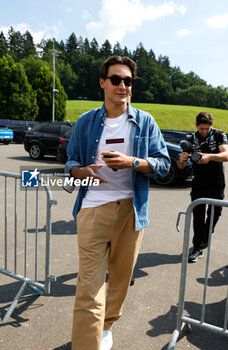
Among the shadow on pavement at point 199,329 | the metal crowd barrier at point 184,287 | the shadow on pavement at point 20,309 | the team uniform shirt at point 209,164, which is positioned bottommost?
the shadow on pavement at point 199,329

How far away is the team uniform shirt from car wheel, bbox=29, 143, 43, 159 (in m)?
11.0

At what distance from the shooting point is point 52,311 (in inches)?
117

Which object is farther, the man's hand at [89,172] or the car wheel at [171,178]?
the car wheel at [171,178]

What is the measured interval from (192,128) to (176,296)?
5938cm

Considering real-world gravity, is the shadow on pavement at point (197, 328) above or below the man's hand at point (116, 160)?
below

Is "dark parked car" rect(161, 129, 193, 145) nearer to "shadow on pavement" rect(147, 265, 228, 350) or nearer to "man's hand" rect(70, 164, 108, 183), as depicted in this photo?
"shadow on pavement" rect(147, 265, 228, 350)

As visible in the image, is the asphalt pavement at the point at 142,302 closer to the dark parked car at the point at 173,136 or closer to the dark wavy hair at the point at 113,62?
the dark wavy hair at the point at 113,62

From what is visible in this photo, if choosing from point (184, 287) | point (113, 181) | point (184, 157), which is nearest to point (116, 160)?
point (113, 181)

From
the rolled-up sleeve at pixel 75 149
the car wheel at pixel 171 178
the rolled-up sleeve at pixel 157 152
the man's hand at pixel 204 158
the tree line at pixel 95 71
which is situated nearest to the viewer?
the rolled-up sleeve at pixel 157 152

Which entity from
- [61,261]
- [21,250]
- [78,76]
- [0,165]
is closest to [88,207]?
[61,261]

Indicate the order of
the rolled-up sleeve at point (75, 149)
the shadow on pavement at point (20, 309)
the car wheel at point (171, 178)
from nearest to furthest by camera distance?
the rolled-up sleeve at point (75, 149), the shadow on pavement at point (20, 309), the car wheel at point (171, 178)

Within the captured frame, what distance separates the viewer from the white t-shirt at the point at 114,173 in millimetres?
2256

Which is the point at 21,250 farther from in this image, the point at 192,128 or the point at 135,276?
the point at 192,128

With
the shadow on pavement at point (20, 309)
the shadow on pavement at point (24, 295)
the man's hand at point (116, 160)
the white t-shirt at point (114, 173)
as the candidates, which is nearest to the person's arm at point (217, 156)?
the white t-shirt at point (114, 173)
